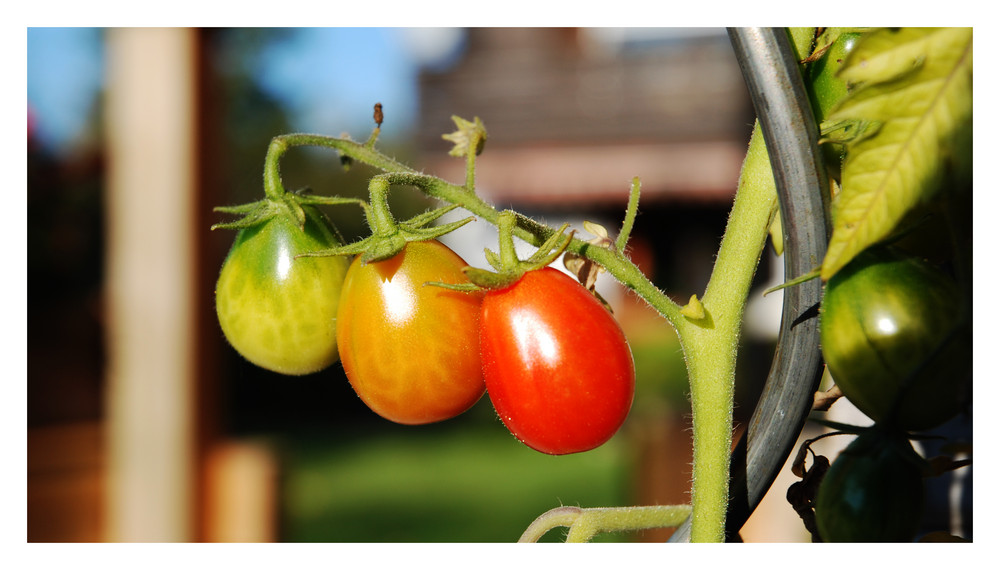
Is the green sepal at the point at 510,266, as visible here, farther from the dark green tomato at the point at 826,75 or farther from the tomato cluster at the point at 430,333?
the dark green tomato at the point at 826,75

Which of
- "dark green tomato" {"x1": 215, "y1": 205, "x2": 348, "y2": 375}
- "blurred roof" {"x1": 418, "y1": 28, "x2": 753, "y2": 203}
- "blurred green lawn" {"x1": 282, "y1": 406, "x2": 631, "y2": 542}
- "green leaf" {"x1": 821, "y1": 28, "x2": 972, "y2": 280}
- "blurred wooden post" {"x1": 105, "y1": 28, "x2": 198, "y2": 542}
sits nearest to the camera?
"green leaf" {"x1": 821, "y1": 28, "x2": 972, "y2": 280}

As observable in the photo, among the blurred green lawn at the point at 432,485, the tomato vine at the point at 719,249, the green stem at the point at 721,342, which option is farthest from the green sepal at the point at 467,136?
the blurred green lawn at the point at 432,485

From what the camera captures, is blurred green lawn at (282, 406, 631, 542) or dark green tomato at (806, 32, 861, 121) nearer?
dark green tomato at (806, 32, 861, 121)

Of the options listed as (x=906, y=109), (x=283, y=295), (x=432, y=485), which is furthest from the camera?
(x=432, y=485)

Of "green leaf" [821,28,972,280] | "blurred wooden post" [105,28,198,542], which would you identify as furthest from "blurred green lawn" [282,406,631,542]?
"green leaf" [821,28,972,280]

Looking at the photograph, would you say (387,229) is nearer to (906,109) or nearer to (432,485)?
(906,109)

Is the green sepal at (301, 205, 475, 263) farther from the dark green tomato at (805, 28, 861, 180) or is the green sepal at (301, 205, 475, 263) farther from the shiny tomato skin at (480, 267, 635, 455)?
the dark green tomato at (805, 28, 861, 180)

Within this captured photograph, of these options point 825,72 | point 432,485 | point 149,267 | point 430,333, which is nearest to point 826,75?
point 825,72
